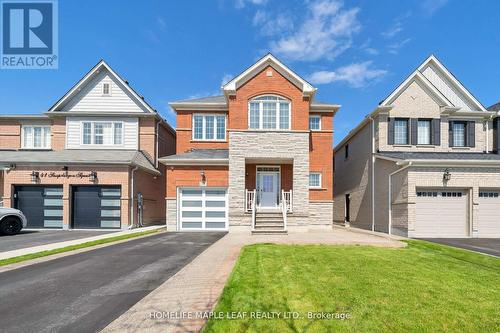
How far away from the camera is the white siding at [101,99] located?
20.7m

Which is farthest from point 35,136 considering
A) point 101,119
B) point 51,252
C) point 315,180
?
point 315,180

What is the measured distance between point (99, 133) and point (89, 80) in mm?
3993

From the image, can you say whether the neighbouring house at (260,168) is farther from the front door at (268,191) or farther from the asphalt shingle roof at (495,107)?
the asphalt shingle roof at (495,107)

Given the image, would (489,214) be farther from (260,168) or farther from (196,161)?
(196,161)

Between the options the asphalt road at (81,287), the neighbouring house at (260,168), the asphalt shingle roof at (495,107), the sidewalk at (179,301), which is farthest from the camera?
the asphalt shingle roof at (495,107)

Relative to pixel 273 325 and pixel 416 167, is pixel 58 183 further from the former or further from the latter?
pixel 416 167

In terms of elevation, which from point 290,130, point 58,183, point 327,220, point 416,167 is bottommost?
point 327,220

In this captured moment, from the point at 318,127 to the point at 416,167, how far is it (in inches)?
253

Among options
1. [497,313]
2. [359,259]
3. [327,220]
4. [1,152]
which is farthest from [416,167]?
[1,152]

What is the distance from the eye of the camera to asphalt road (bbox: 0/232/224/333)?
4.31 meters

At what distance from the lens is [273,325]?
12.7 feet

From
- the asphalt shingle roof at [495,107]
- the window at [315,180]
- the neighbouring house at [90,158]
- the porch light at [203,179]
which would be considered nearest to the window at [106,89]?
the neighbouring house at [90,158]

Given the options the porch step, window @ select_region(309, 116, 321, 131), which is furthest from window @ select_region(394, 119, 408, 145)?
the porch step

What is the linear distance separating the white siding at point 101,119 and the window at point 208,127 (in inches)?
181
